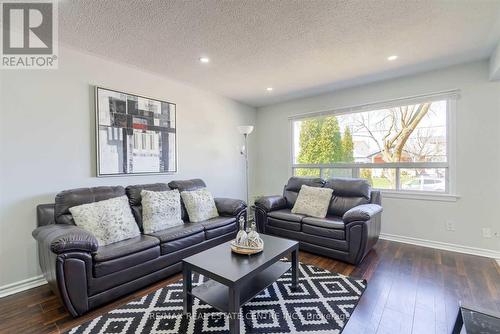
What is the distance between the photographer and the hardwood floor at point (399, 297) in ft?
5.78

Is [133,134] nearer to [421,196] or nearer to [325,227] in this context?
[325,227]

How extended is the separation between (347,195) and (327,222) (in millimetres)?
705

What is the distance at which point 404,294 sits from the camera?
214 centimetres

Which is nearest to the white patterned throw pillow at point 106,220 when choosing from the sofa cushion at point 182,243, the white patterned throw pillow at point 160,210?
the white patterned throw pillow at point 160,210

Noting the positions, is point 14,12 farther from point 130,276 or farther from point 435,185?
point 435,185

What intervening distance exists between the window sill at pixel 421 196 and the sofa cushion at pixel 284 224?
1570mm

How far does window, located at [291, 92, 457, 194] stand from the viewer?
3.30m

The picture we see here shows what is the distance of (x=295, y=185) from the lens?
12.9 ft

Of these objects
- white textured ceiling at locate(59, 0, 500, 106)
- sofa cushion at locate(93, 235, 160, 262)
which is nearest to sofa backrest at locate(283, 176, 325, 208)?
white textured ceiling at locate(59, 0, 500, 106)

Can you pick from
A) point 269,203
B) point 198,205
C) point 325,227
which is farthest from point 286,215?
point 198,205

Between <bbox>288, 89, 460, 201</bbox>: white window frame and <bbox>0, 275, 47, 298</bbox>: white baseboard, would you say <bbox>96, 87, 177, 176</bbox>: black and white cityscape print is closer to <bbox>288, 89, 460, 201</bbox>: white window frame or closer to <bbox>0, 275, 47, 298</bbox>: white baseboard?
<bbox>0, 275, 47, 298</bbox>: white baseboard

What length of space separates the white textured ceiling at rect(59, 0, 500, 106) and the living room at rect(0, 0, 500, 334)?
22 mm

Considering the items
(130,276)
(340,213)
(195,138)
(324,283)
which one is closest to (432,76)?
(340,213)

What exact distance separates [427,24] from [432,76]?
4.67 ft
